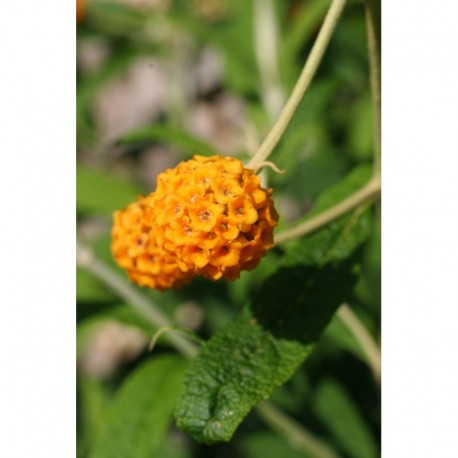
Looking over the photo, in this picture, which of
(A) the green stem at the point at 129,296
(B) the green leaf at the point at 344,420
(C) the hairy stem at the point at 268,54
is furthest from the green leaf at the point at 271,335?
(C) the hairy stem at the point at 268,54

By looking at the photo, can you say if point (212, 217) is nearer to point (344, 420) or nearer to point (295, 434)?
point (295, 434)

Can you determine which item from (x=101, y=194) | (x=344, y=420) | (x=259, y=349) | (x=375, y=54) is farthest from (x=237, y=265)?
(x=101, y=194)

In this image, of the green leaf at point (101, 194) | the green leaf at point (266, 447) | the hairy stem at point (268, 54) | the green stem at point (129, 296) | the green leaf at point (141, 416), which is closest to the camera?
the green leaf at point (141, 416)

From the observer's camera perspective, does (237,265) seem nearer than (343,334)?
Yes

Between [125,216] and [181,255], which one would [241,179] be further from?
[125,216]

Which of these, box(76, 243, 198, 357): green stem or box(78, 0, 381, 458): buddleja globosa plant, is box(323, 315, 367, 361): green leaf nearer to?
box(78, 0, 381, 458): buddleja globosa plant

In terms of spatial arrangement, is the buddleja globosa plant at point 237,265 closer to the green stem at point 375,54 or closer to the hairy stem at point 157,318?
the green stem at point 375,54
